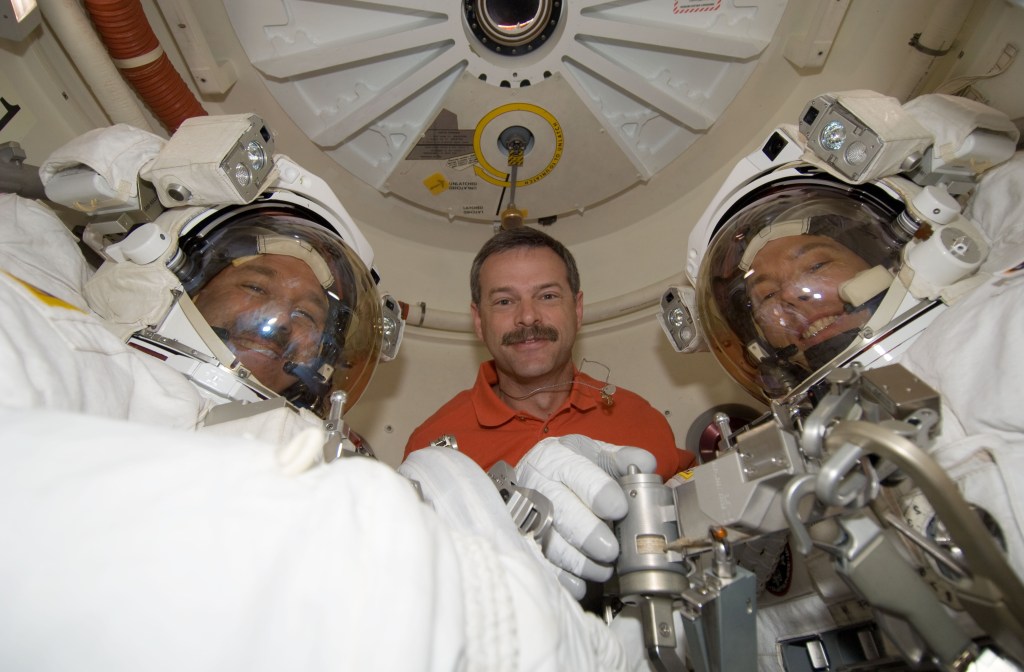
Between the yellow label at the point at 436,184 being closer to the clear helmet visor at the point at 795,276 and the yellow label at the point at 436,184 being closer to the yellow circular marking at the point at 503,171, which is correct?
the yellow circular marking at the point at 503,171

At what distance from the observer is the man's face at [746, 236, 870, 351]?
1.58 metres

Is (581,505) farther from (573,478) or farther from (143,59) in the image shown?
(143,59)

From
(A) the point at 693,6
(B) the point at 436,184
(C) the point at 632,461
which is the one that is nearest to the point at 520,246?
(B) the point at 436,184

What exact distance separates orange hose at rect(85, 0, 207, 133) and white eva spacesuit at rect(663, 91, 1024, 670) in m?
1.72

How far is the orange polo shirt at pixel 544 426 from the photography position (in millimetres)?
2445

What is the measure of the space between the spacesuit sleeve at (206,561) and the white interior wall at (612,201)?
1634 mm

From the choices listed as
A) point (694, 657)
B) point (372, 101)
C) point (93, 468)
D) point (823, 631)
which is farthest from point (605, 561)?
point (372, 101)

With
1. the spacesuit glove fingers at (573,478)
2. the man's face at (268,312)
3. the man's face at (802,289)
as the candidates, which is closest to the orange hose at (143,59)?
the man's face at (268,312)

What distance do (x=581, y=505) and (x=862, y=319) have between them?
2.65 ft

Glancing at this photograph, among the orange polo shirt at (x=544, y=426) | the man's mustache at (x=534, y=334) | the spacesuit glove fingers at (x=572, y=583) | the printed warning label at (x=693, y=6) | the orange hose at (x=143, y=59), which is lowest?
the spacesuit glove fingers at (x=572, y=583)

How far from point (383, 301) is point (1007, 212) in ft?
5.78

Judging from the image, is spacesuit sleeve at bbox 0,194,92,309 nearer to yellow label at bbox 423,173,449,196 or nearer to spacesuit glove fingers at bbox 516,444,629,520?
spacesuit glove fingers at bbox 516,444,629,520

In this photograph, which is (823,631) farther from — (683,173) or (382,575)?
(683,173)

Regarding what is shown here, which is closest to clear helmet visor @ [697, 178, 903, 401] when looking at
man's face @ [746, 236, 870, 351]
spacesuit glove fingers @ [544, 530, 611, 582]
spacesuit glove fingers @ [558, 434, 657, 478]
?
man's face @ [746, 236, 870, 351]
